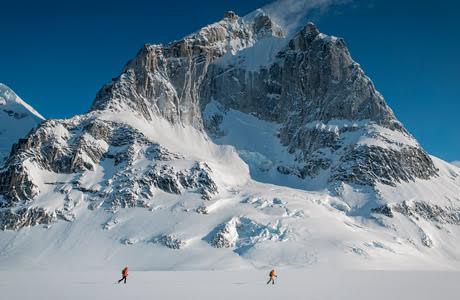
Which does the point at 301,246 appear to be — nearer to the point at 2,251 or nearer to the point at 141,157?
the point at 141,157

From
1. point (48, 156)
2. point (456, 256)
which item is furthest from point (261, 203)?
point (48, 156)

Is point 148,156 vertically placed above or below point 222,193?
above

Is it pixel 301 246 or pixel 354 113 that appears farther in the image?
pixel 354 113

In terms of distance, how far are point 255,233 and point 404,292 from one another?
301 ft

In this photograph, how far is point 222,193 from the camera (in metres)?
151

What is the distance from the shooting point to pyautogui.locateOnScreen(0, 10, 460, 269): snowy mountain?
122 m

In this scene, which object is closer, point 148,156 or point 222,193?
point 222,193

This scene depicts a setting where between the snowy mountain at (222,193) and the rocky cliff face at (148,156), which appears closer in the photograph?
the snowy mountain at (222,193)

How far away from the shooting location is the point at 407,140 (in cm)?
18538

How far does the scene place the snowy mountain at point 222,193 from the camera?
122 metres

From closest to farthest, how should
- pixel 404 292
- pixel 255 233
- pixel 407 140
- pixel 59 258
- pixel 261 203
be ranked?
pixel 404 292
pixel 59 258
pixel 255 233
pixel 261 203
pixel 407 140

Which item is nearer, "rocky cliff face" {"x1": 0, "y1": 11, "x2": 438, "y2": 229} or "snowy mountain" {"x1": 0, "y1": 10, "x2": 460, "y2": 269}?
"snowy mountain" {"x1": 0, "y1": 10, "x2": 460, "y2": 269}

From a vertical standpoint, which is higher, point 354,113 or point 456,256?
point 354,113

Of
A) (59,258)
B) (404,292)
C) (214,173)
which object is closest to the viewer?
(404,292)
